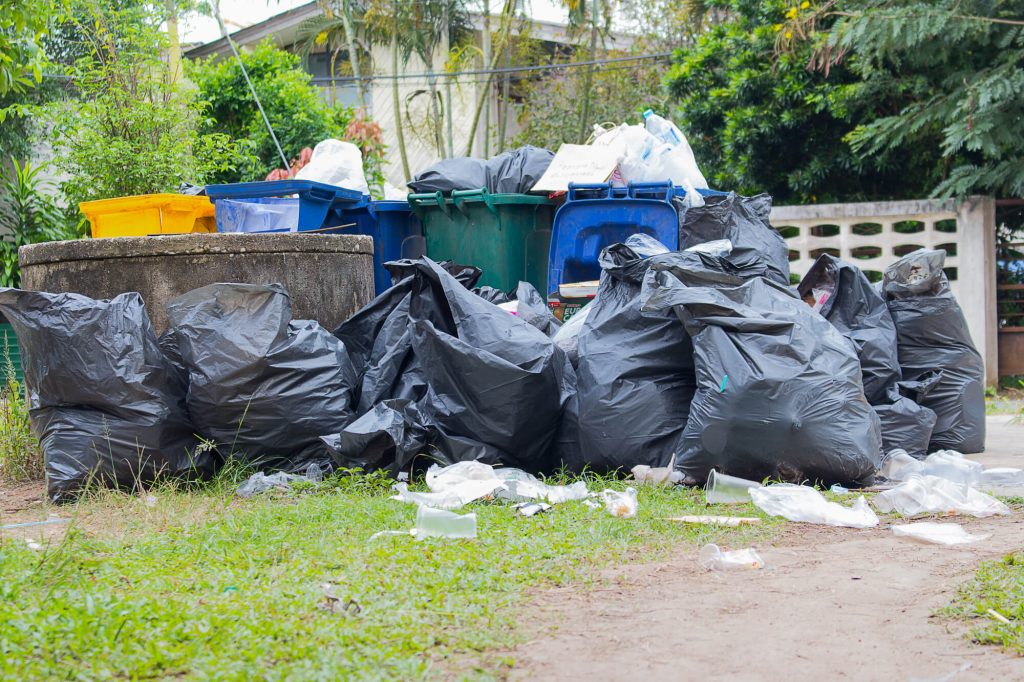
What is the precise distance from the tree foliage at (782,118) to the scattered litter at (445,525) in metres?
6.80

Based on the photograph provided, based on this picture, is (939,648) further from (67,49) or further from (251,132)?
(67,49)

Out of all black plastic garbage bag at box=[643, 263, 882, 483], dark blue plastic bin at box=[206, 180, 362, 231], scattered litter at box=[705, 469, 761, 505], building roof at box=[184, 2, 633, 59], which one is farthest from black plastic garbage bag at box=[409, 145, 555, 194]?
building roof at box=[184, 2, 633, 59]

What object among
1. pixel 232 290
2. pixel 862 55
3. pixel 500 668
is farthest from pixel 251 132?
pixel 500 668

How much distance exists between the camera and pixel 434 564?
105 inches

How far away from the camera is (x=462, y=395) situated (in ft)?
13.0

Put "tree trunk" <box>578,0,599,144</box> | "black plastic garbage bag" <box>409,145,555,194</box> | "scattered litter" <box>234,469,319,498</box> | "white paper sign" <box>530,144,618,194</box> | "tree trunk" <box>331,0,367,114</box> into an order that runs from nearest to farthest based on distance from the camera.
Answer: "scattered litter" <box>234,469,319,498</box> → "white paper sign" <box>530,144,618,194</box> → "black plastic garbage bag" <box>409,145,555,194</box> → "tree trunk" <box>331,0,367,114</box> → "tree trunk" <box>578,0,599,144</box>

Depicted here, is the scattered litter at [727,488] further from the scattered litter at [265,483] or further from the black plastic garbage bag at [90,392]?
the black plastic garbage bag at [90,392]

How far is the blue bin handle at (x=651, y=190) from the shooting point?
199 inches

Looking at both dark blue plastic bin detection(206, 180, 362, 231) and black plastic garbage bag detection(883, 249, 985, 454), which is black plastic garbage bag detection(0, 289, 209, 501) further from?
black plastic garbage bag detection(883, 249, 985, 454)

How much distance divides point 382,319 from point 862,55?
17.7 ft

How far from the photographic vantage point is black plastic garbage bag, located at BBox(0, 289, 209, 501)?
379 cm

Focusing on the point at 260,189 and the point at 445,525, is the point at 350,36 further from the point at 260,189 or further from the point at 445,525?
the point at 445,525

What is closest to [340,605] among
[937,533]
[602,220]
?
[937,533]

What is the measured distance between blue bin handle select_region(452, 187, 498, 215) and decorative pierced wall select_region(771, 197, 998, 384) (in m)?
4.86
